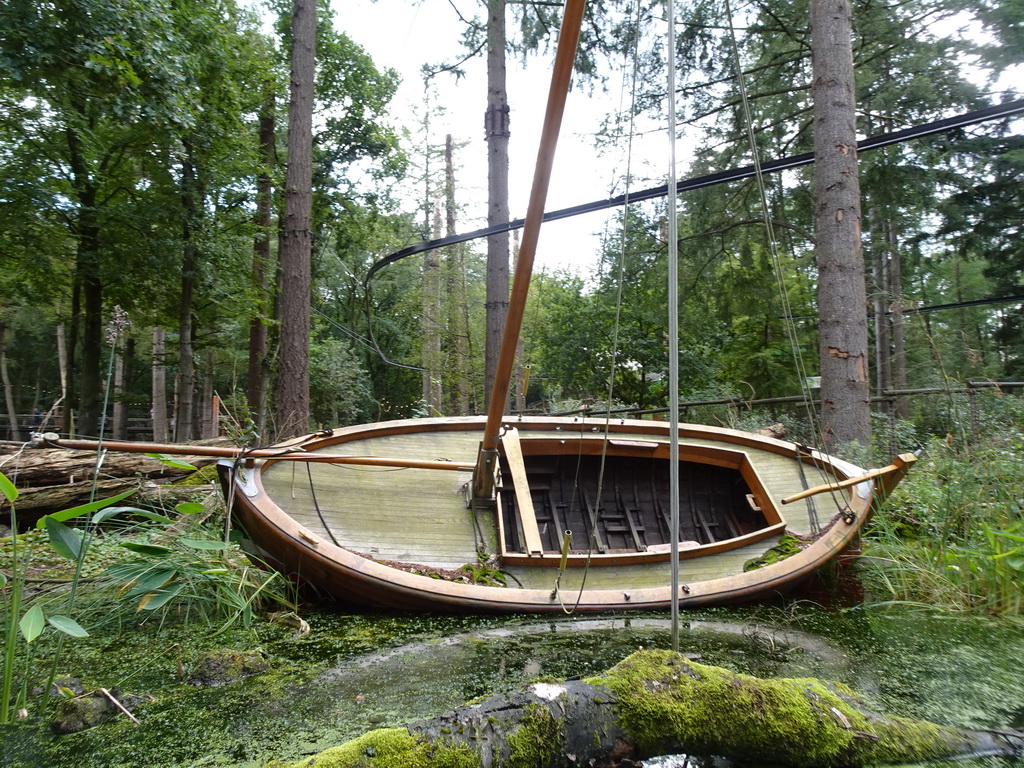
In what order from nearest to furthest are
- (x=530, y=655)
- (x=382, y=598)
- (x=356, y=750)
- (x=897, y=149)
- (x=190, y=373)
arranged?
(x=356, y=750) < (x=530, y=655) < (x=382, y=598) < (x=897, y=149) < (x=190, y=373)

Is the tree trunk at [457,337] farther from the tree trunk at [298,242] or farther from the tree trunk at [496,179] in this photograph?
the tree trunk at [298,242]

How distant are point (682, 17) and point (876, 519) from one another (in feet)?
22.9

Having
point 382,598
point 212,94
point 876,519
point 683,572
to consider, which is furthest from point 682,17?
point 382,598

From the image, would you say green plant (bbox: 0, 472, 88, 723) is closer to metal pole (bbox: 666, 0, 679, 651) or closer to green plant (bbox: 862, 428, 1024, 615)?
metal pole (bbox: 666, 0, 679, 651)

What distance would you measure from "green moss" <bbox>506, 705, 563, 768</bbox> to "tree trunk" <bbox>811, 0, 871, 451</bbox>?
461cm

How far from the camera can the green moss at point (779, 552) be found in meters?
3.10

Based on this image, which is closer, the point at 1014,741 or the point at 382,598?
the point at 1014,741

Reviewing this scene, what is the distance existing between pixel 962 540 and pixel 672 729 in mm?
2527

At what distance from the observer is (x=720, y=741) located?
1.26 metres

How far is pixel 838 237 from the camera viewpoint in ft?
17.5

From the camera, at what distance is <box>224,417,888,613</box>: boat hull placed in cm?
262

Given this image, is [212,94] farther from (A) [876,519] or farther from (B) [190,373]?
(A) [876,519]

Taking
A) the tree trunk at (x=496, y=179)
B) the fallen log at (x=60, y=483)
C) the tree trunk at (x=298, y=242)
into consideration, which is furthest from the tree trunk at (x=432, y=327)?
the fallen log at (x=60, y=483)

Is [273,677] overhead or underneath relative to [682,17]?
underneath
